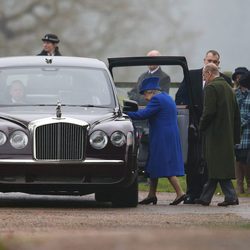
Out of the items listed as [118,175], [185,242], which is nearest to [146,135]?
[118,175]

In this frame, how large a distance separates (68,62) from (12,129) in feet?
6.41

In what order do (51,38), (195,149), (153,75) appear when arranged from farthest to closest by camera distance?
(51,38) < (153,75) < (195,149)

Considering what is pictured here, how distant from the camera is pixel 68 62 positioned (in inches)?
579

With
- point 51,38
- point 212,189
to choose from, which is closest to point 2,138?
point 212,189

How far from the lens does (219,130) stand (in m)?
14.7

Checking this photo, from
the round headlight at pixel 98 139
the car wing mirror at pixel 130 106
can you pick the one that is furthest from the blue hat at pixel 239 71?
the round headlight at pixel 98 139

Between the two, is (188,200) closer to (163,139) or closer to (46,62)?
(163,139)

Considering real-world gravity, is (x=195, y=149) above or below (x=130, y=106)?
below

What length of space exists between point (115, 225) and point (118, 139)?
2.87 meters

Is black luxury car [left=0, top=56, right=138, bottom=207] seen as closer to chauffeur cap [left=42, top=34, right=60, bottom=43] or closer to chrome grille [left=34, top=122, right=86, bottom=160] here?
chrome grille [left=34, top=122, right=86, bottom=160]

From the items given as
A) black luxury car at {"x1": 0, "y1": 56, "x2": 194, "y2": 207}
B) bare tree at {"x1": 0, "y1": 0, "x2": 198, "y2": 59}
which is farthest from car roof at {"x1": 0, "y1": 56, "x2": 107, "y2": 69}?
bare tree at {"x1": 0, "y1": 0, "x2": 198, "y2": 59}

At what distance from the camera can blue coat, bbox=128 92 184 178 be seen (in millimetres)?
14688

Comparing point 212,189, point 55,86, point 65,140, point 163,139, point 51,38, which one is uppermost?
point 51,38

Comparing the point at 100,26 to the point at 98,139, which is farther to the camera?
the point at 100,26
